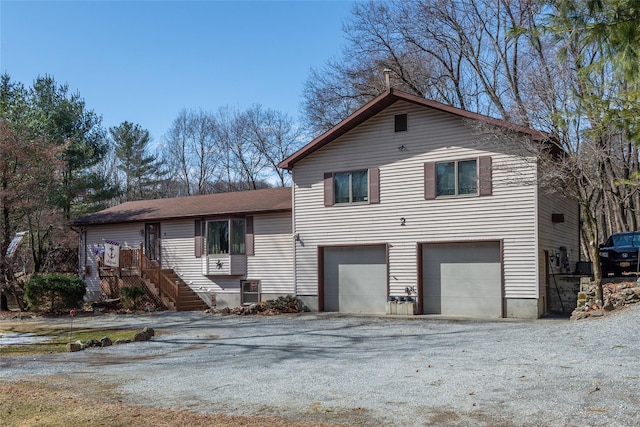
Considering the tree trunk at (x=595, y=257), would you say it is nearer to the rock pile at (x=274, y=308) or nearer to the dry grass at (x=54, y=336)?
the rock pile at (x=274, y=308)

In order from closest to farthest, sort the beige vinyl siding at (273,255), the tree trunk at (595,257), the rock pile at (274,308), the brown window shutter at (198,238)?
the tree trunk at (595,257) → the rock pile at (274,308) → the beige vinyl siding at (273,255) → the brown window shutter at (198,238)

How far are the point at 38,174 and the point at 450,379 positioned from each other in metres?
21.5

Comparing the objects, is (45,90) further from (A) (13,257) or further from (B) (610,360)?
(B) (610,360)

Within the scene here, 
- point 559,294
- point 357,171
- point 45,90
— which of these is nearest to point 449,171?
point 357,171

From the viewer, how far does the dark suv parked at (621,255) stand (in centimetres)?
2059

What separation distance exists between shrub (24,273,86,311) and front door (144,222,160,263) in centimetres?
320

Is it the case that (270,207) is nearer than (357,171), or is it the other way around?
(357,171)

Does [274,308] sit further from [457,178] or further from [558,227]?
[558,227]

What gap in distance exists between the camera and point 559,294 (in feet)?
61.1

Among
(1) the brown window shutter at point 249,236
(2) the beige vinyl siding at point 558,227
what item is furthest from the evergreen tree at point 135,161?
(2) the beige vinyl siding at point 558,227

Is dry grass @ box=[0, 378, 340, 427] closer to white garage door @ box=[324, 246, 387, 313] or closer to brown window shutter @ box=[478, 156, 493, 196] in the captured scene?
white garage door @ box=[324, 246, 387, 313]

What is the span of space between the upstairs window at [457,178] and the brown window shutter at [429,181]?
125mm

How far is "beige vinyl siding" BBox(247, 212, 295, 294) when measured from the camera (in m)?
22.0

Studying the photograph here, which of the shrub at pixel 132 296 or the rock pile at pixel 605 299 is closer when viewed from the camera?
the rock pile at pixel 605 299
